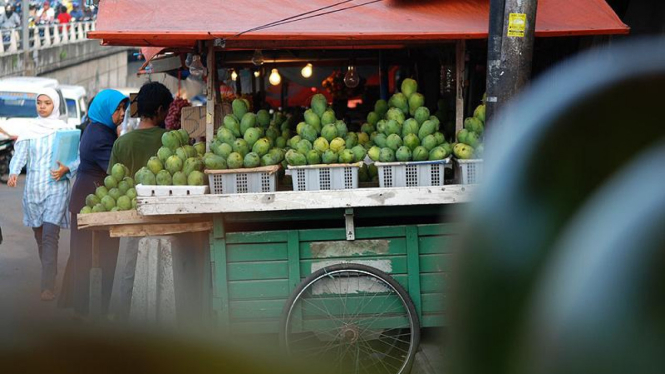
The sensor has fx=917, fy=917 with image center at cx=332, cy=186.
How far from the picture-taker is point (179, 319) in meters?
5.38

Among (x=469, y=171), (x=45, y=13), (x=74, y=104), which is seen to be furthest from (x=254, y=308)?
(x=45, y=13)

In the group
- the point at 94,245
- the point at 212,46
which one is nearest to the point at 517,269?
the point at 212,46

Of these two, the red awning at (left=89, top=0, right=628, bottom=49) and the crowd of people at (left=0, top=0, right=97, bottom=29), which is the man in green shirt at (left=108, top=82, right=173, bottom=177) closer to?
the red awning at (left=89, top=0, right=628, bottom=49)

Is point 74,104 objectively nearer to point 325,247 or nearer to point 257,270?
point 257,270

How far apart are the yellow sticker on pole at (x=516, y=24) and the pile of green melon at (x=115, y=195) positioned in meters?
2.48

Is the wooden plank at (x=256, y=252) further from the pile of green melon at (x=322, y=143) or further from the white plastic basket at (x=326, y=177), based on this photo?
the pile of green melon at (x=322, y=143)

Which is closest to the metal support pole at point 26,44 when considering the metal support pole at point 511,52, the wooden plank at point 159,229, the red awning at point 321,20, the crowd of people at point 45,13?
the crowd of people at point 45,13

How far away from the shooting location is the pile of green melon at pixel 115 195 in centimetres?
575

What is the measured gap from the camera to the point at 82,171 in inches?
287

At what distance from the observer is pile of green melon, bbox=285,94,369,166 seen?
525cm

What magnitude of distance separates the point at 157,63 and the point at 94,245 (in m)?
4.17

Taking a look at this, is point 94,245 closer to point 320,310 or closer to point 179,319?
point 179,319

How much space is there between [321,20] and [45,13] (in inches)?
1520

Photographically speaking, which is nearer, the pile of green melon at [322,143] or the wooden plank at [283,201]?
the wooden plank at [283,201]
